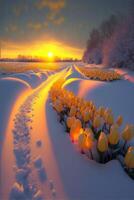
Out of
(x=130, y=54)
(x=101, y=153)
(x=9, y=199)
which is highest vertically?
(x=130, y=54)

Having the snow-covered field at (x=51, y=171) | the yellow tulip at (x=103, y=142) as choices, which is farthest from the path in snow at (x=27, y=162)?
the yellow tulip at (x=103, y=142)

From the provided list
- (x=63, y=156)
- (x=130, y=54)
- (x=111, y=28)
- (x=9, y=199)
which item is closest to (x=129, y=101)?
(x=63, y=156)

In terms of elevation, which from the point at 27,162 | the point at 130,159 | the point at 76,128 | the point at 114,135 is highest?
the point at 114,135

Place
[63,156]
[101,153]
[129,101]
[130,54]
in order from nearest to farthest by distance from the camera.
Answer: [101,153] → [63,156] → [129,101] → [130,54]

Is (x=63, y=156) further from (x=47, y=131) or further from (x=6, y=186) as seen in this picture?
(x=47, y=131)

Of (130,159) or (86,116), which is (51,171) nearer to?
(130,159)

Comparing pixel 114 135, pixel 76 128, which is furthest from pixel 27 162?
pixel 114 135

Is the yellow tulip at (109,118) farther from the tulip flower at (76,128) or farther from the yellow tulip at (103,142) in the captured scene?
the yellow tulip at (103,142)

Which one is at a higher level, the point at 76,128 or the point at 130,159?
the point at 76,128

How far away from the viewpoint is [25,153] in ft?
11.5

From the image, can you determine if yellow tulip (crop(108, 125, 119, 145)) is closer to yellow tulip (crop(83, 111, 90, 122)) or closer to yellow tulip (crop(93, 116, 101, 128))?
yellow tulip (crop(93, 116, 101, 128))

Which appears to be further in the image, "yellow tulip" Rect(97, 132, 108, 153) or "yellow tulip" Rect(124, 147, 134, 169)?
"yellow tulip" Rect(97, 132, 108, 153)

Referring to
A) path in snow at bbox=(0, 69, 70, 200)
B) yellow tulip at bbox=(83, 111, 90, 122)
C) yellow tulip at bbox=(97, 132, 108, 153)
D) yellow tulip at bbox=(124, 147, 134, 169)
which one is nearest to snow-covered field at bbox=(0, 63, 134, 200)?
path in snow at bbox=(0, 69, 70, 200)

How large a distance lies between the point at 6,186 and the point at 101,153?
57.3 inches
